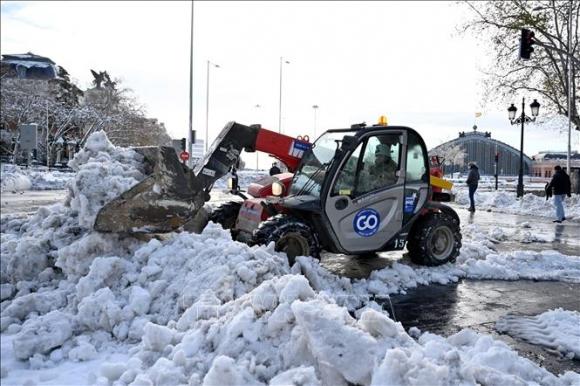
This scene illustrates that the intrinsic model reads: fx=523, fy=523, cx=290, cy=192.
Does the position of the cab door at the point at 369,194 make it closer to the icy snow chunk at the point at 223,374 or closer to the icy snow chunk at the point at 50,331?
the icy snow chunk at the point at 50,331

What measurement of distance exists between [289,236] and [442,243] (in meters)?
2.93

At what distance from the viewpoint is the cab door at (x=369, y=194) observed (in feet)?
23.2

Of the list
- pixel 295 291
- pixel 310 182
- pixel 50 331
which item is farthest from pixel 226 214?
pixel 50 331

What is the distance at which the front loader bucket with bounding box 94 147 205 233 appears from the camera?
17.8ft

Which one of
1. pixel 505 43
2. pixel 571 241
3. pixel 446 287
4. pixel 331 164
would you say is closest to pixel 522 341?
pixel 446 287

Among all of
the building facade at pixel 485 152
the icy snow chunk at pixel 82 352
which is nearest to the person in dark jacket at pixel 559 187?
the icy snow chunk at pixel 82 352

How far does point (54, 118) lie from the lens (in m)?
3.23

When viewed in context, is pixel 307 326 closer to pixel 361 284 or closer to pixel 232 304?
pixel 232 304

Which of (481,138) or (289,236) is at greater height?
(481,138)

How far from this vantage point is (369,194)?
727 centimetres

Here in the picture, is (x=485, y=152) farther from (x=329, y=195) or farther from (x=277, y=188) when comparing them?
(x=329, y=195)

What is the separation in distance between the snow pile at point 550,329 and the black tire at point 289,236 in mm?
2412

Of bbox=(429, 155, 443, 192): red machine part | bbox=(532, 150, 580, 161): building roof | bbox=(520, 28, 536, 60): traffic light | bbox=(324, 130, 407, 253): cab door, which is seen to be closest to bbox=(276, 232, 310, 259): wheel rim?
bbox=(324, 130, 407, 253): cab door

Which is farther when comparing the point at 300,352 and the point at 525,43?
the point at 525,43
